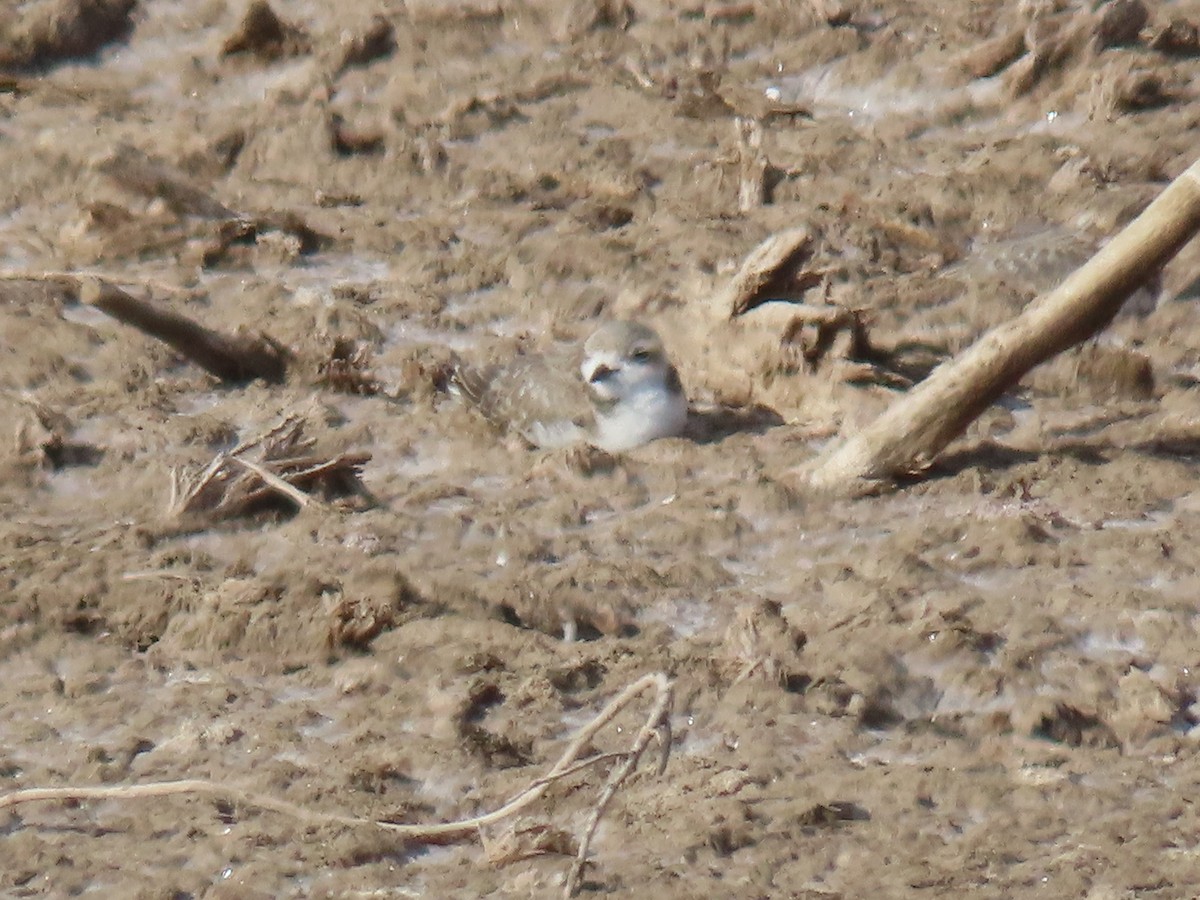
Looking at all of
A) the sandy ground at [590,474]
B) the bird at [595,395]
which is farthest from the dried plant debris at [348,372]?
the bird at [595,395]

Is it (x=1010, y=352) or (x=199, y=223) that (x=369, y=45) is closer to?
(x=199, y=223)

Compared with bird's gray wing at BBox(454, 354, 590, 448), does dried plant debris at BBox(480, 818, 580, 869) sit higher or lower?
higher

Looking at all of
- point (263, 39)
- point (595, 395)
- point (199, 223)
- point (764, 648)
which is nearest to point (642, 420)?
point (595, 395)

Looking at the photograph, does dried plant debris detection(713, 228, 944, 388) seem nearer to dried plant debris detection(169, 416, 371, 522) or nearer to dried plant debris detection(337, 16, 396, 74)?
dried plant debris detection(169, 416, 371, 522)

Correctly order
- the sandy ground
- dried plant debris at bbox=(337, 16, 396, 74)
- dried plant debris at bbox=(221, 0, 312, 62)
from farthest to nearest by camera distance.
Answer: dried plant debris at bbox=(221, 0, 312, 62)
dried plant debris at bbox=(337, 16, 396, 74)
the sandy ground

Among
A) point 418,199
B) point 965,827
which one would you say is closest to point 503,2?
point 418,199

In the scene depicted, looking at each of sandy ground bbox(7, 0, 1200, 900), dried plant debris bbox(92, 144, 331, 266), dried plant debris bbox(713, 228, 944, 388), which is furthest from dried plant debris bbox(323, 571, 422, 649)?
dried plant debris bbox(92, 144, 331, 266)
